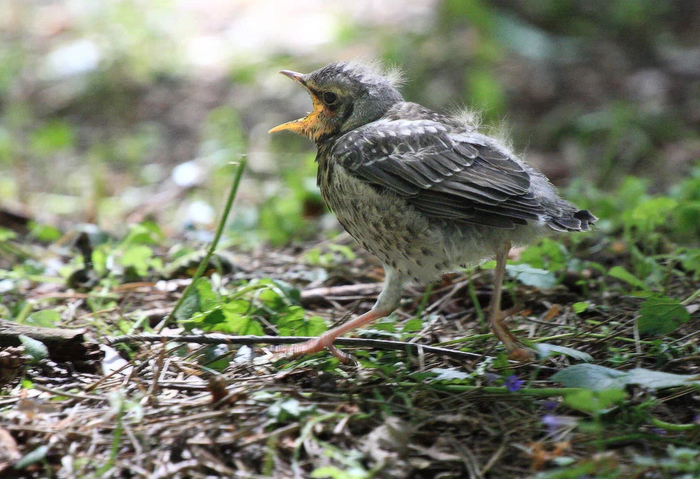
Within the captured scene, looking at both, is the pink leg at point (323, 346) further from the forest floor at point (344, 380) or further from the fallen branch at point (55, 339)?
the fallen branch at point (55, 339)

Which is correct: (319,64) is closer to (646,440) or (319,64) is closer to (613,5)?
(613,5)

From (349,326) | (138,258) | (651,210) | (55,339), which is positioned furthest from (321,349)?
(651,210)

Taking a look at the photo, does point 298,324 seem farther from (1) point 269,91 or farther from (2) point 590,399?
(1) point 269,91

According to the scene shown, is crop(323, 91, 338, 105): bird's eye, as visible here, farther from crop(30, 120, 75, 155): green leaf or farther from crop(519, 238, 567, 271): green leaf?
crop(30, 120, 75, 155): green leaf

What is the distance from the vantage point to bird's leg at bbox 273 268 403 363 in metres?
2.85

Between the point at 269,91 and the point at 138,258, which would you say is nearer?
the point at 138,258

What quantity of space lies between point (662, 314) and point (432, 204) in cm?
92

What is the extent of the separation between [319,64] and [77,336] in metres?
4.62

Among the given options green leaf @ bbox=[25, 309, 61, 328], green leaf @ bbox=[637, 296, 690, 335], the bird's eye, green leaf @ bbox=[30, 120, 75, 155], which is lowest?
green leaf @ bbox=[25, 309, 61, 328]

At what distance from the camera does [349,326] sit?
9.56 ft

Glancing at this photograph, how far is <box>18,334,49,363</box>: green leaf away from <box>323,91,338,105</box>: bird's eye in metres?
1.51

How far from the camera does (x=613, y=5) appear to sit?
774cm

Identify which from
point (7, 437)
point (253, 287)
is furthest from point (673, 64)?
point (7, 437)

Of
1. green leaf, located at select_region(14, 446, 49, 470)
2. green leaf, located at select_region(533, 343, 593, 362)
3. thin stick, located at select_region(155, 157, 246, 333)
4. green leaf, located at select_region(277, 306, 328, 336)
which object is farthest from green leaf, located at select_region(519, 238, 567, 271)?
green leaf, located at select_region(14, 446, 49, 470)
